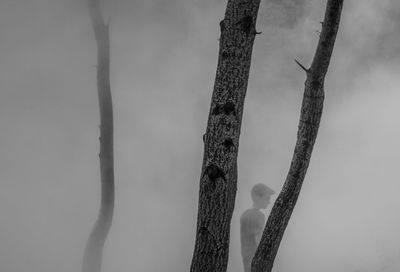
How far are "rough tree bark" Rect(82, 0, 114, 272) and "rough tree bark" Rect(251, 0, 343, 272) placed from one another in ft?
18.1

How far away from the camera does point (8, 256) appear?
30.5 feet

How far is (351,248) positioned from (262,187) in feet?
32.5

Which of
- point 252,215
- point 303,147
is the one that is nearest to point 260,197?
point 252,215

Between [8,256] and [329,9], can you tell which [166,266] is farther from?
[329,9]

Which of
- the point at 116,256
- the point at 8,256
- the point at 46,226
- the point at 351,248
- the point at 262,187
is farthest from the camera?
the point at 351,248

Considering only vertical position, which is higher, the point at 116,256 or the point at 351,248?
the point at 351,248

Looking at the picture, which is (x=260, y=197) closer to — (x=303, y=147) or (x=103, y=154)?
(x=303, y=147)

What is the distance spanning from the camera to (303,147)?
311 centimetres

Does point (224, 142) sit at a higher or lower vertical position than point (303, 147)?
lower

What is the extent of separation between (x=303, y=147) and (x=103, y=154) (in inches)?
218

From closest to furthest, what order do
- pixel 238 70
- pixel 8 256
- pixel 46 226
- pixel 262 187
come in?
pixel 238 70, pixel 262 187, pixel 8 256, pixel 46 226

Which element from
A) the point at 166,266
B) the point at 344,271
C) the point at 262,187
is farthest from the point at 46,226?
the point at 344,271

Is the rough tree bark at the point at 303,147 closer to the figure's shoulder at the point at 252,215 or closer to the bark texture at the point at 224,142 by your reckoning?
the bark texture at the point at 224,142

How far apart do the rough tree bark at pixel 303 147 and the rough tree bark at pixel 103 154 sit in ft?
18.1
